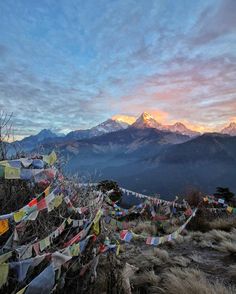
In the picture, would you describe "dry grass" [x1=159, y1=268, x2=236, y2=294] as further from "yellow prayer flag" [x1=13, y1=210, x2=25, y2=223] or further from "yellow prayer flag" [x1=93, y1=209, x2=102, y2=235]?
"yellow prayer flag" [x1=13, y1=210, x2=25, y2=223]

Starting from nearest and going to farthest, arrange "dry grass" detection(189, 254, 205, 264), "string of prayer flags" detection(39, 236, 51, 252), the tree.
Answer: "string of prayer flags" detection(39, 236, 51, 252)
"dry grass" detection(189, 254, 205, 264)
the tree

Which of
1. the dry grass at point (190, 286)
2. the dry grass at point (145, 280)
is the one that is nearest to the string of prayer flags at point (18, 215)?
the dry grass at point (190, 286)

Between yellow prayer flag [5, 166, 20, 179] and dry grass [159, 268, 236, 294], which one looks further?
dry grass [159, 268, 236, 294]

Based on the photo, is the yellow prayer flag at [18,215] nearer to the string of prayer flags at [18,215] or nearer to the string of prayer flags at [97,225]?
the string of prayer flags at [18,215]

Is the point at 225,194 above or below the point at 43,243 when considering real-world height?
below

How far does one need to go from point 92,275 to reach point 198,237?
7.08 m

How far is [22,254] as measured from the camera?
13.7ft

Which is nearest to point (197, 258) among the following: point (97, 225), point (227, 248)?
point (227, 248)

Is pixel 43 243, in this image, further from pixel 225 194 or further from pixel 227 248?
pixel 225 194

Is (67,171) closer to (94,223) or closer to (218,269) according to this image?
(94,223)

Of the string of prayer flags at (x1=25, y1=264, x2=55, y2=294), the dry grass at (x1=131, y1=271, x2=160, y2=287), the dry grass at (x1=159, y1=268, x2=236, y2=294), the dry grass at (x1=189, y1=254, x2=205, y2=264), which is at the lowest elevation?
the dry grass at (x1=189, y1=254, x2=205, y2=264)

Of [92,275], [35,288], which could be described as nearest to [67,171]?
[92,275]

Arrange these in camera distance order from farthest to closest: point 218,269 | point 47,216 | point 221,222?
point 221,222
point 218,269
point 47,216

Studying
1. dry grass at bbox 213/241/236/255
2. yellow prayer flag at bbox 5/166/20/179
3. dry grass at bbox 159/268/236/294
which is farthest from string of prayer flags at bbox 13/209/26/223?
dry grass at bbox 213/241/236/255
